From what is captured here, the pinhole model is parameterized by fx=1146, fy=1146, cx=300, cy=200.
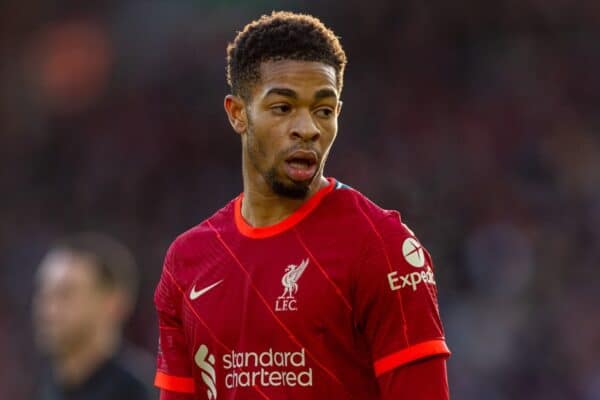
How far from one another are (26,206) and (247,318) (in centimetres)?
913

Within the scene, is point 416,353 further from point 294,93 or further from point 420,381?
point 294,93

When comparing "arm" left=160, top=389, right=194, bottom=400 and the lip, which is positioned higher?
the lip

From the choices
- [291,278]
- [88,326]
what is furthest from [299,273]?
[88,326]

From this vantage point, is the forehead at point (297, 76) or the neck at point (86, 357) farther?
the neck at point (86, 357)

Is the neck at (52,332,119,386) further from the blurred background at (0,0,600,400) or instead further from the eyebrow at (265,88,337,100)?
the blurred background at (0,0,600,400)

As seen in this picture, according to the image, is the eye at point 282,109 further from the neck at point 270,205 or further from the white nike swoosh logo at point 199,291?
the white nike swoosh logo at point 199,291

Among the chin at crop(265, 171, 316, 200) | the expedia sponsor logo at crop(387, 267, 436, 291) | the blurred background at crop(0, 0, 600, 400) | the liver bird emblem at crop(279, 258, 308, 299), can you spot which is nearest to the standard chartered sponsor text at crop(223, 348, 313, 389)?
the liver bird emblem at crop(279, 258, 308, 299)

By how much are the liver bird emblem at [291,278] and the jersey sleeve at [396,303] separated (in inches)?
6.3

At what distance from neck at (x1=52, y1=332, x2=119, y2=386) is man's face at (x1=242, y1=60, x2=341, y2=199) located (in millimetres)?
1951

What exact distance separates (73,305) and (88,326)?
4.4 inches

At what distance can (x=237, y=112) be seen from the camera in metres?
3.10

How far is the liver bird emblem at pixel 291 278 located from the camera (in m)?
2.87

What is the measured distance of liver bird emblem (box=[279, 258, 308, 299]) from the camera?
287cm

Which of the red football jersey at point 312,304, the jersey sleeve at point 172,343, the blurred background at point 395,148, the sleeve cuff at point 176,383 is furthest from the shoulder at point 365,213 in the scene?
the blurred background at point 395,148
